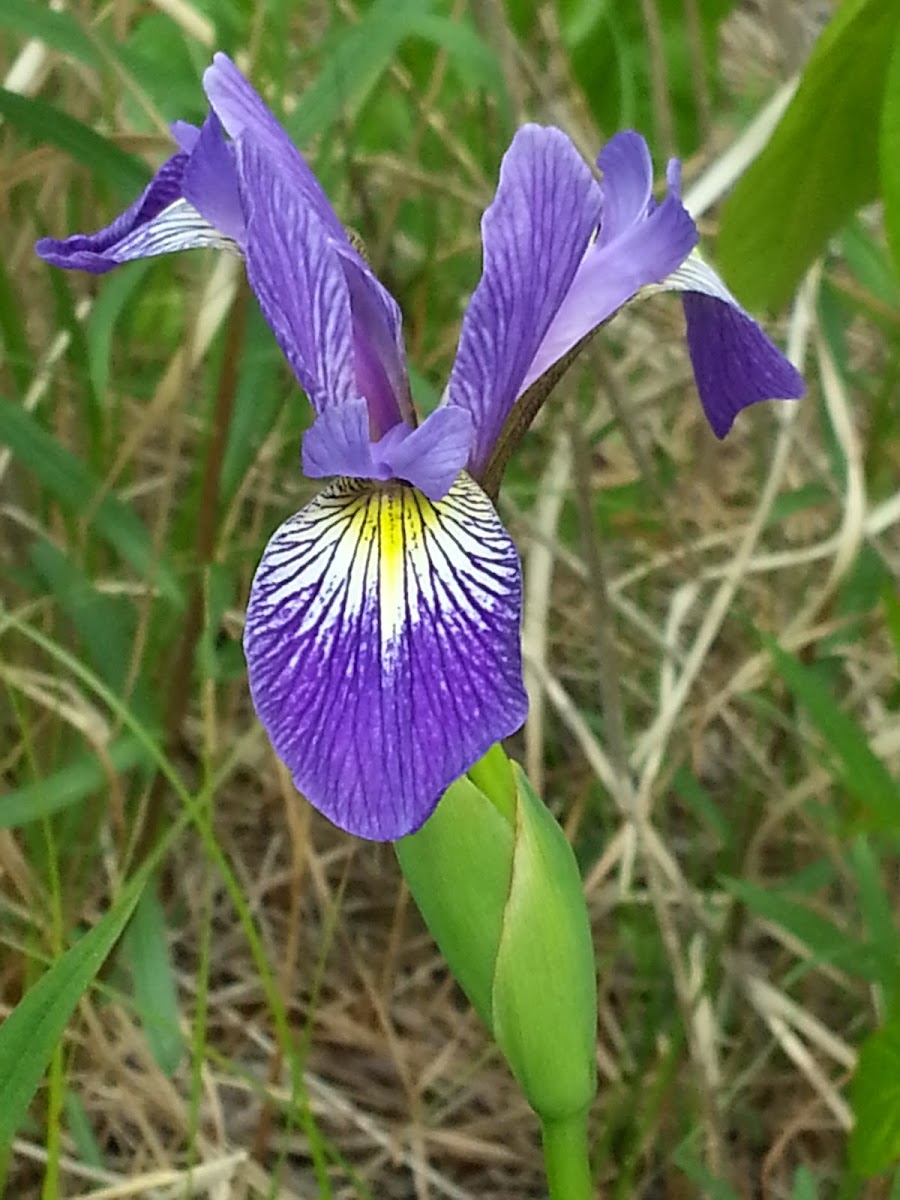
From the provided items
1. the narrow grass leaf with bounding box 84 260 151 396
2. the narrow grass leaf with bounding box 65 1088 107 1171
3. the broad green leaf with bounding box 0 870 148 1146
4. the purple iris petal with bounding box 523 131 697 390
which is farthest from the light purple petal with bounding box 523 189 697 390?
the narrow grass leaf with bounding box 65 1088 107 1171

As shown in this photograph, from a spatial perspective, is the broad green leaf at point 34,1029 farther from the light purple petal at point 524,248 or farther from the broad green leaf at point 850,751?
the broad green leaf at point 850,751

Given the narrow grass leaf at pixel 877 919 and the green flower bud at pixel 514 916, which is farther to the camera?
the narrow grass leaf at pixel 877 919

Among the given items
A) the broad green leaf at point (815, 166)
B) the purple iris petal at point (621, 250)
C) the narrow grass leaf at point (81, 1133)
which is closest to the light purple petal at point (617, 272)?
the purple iris petal at point (621, 250)

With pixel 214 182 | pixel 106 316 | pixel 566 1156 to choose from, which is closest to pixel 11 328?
pixel 106 316

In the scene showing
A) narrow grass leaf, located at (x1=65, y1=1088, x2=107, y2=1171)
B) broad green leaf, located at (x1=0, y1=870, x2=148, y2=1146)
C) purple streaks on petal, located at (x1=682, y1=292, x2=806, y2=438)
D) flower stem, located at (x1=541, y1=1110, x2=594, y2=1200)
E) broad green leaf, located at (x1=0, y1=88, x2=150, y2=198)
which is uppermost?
broad green leaf, located at (x1=0, y1=88, x2=150, y2=198)

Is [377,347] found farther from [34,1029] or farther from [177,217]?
[34,1029]

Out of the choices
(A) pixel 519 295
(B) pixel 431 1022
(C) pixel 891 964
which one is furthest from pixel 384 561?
(B) pixel 431 1022

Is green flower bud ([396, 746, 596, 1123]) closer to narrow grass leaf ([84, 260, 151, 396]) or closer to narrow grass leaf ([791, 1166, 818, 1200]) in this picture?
narrow grass leaf ([791, 1166, 818, 1200])
